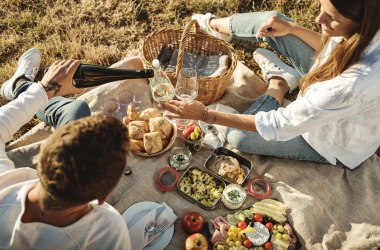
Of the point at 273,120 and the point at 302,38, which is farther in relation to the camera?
the point at 302,38

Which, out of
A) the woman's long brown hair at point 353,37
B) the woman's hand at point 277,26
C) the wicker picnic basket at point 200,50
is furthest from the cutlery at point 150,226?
the woman's hand at point 277,26

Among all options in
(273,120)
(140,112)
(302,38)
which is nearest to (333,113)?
(273,120)

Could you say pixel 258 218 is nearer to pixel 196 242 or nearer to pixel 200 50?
pixel 196 242

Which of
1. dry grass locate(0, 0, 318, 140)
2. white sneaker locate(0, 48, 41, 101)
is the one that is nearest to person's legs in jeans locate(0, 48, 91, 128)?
white sneaker locate(0, 48, 41, 101)

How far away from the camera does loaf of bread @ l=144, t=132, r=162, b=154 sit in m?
2.87

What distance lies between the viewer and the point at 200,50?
3.74 metres

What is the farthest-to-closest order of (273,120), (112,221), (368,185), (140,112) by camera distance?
(140,112)
(368,185)
(273,120)
(112,221)

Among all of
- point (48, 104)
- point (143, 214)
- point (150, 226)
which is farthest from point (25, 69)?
point (150, 226)

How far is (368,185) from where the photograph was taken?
117 inches

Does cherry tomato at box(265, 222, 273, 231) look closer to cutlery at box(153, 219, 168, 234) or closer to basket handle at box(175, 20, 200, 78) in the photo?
cutlery at box(153, 219, 168, 234)

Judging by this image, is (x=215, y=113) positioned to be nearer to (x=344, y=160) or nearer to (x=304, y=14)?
(x=344, y=160)

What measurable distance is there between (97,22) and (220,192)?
2761 mm

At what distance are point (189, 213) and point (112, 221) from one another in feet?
2.98

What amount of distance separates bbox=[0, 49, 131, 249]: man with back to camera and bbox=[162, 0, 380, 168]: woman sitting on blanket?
1158 millimetres
